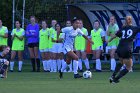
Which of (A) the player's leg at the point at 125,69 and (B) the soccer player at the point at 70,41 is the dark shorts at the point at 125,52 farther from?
(B) the soccer player at the point at 70,41

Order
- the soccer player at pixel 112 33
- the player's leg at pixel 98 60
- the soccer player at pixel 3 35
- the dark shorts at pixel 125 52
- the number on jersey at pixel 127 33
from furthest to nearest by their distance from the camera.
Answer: the soccer player at pixel 3 35
the player's leg at pixel 98 60
the soccer player at pixel 112 33
the number on jersey at pixel 127 33
the dark shorts at pixel 125 52

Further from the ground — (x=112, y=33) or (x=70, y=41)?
(x=112, y=33)

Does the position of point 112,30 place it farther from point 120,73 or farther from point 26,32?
point 120,73

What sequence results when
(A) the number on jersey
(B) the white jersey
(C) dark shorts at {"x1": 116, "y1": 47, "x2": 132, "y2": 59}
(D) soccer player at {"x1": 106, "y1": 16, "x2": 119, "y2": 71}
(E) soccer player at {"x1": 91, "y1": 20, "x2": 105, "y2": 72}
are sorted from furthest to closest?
1. (E) soccer player at {"x1": 91, "y1": 20, "x2": 105, "y2": 72}
2. (D) soccer player at {"x1": 106, "y1": 16, "x2": 119, "y2": 71}
3. (B) the white jersey
4. (A) the number on jersey
5. (C) dark shorts at {"x1": 116, "y1": 47, "x2": 132, "y2": 59}

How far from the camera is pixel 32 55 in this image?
80.7 feet

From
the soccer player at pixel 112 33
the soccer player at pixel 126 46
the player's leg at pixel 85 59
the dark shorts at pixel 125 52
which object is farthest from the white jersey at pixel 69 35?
the player's leg at pixel 85 59

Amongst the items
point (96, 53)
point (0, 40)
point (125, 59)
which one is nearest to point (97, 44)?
point (96, 53)

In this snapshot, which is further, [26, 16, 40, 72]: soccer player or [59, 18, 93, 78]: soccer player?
[26, 16, 40, 72]: soccer player

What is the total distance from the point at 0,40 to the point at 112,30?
513cm

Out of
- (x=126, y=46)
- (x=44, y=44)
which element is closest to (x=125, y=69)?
(x=126, y=46)

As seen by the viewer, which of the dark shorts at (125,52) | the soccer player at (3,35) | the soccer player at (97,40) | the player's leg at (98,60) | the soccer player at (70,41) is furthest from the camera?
the soccer player at (3,35)

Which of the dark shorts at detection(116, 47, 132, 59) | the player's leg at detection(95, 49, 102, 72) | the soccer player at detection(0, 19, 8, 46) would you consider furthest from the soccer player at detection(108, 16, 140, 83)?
the soccer player at detection(0, 19, 8, 46)

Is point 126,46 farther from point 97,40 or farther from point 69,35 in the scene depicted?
point 97,40

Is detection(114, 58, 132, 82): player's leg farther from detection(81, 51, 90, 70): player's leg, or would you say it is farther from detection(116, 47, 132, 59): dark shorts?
detection(81, 51, 90, 70): player's leg
